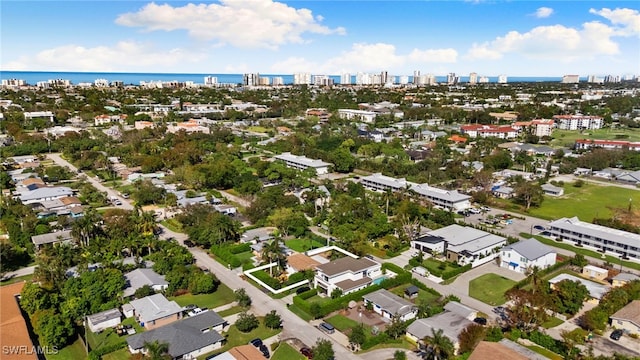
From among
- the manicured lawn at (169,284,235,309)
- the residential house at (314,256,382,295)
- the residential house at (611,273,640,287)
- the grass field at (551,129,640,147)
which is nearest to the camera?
the manicured lawn at (169,284,235,309)

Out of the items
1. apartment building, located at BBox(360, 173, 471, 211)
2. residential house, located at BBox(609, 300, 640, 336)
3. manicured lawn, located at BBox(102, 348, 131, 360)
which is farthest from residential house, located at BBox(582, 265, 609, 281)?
manicured lawn, located at BBox(102, 348, 131, 360)

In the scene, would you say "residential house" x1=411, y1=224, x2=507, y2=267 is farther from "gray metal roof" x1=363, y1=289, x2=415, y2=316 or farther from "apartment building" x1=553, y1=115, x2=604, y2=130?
"apartment building" x1=553, y1=115, x2=604, y2=130

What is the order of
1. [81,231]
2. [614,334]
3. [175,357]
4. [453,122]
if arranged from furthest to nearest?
[453,122]
[81,231]
[614,334]
[175,357]

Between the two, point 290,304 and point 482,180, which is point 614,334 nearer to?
point 290,304

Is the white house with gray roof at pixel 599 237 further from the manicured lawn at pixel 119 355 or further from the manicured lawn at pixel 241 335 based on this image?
the manicured lawn at pixel 119 355

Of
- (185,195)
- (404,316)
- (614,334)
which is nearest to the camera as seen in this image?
(614,334)

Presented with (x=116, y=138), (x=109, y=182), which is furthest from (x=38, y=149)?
(x=109, y=182)
